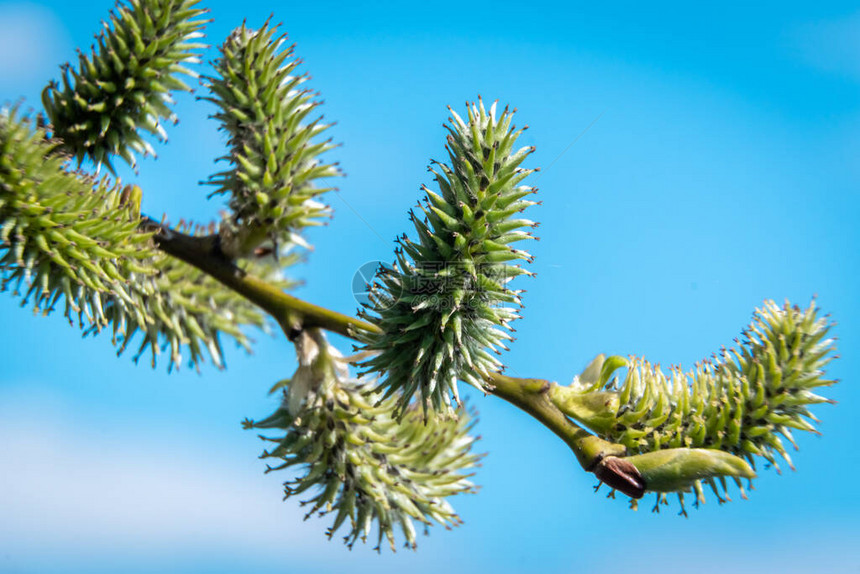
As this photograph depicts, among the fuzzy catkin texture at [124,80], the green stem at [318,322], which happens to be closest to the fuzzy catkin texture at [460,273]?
the green stem at [318,322]

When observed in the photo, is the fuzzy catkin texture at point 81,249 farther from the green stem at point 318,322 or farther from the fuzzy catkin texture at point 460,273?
the fuzzy catkin texture at point 460,273

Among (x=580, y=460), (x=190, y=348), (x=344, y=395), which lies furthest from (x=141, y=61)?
(x=580, y=460)

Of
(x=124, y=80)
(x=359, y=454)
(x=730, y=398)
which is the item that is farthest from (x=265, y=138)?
(x=730, y=398)

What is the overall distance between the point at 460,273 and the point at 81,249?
181 centimetres

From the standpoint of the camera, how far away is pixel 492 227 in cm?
307

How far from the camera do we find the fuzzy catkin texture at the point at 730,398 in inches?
125

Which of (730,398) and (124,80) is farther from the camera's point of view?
(124,80)

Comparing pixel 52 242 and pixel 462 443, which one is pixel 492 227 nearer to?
pixel 462 443

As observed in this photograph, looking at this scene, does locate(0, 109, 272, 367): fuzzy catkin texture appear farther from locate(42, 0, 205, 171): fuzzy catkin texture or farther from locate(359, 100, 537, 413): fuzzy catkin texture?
locate(359, 100, 537, 413): fuzzy catkin texture

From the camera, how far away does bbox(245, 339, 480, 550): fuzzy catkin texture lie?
146 inches

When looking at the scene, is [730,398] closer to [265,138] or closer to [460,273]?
[460,273]

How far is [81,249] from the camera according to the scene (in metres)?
3.59

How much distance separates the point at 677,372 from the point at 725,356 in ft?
1.00

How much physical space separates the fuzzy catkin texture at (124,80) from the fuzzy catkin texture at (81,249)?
25 cm
